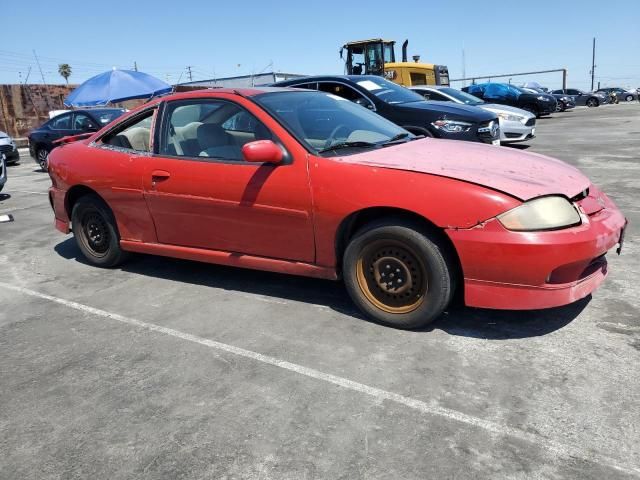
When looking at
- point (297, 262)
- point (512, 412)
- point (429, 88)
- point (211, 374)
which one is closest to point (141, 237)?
point (297, 262)

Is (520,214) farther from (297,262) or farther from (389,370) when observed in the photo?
(297,262)

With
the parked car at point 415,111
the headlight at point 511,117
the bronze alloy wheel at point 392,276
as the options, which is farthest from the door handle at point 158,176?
Answer: the headlight at point 511,117

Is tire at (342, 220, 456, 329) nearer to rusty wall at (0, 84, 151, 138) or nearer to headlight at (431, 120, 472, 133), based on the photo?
headlight at (431, 120, 472, 133)

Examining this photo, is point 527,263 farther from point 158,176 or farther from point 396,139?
point 158,176

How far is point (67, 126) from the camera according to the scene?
1273 centimetres

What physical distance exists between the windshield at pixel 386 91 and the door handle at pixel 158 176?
507cm

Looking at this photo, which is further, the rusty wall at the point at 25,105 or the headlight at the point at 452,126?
→ the rusty wall at the point at 25,105

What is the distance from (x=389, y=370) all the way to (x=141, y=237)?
2.62 m

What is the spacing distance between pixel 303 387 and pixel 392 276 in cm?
96

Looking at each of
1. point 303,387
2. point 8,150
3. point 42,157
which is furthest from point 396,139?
point 8,150

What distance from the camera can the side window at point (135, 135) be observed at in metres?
4.46

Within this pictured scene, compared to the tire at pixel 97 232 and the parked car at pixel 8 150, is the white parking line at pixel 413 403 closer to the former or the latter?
the tire at pixel 97 232

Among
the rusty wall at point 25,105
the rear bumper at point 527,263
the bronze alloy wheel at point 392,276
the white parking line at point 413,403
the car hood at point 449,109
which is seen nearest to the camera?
the white parking line at point 413,403

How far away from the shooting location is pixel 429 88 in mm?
12500
